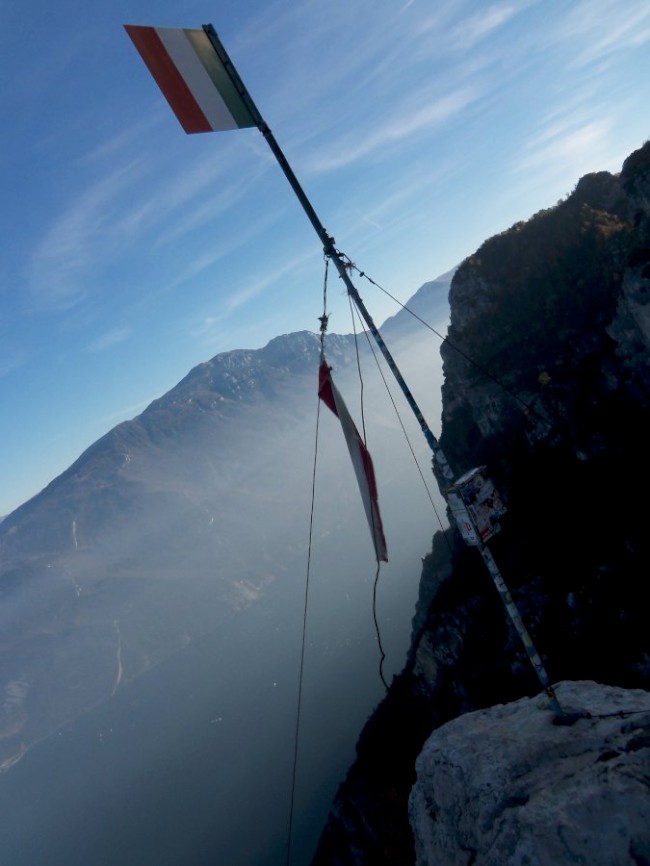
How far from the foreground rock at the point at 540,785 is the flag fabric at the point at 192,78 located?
44.0 feet

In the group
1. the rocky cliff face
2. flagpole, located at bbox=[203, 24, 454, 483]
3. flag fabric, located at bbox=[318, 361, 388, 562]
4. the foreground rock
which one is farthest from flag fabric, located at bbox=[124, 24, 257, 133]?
the rocky cliff face

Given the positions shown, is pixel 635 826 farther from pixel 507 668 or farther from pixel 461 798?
pixel 507 668

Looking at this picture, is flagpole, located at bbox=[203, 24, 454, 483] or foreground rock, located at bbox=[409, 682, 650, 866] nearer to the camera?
foreground rock, located at bbox=[409, 682, 650, 866]

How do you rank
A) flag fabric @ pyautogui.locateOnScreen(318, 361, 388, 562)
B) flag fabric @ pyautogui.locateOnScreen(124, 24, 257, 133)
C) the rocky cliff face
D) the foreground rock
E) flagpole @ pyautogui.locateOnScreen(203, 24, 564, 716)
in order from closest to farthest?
the foreground rock, flag fabric @ pyautogui.locateOnScreen(124, 24, 257, 133), flagpole @ pyautogui.locateOnScreen(203, 24, 564, 716), flag fabric @ pyautogui.locateOnScreen(318, 361, 388, 562), the rocky cliff face

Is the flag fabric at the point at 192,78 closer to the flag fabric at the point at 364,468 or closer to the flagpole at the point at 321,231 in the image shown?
the flagpole at the point at 321,231

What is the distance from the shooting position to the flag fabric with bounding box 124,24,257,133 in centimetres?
860

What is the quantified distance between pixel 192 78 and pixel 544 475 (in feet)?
115

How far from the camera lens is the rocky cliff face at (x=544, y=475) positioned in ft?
90.4

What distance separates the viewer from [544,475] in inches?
1400

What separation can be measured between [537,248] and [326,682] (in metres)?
134

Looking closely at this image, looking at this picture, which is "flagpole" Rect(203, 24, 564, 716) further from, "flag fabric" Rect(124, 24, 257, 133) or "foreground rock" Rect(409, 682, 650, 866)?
"foreground rock" Rect(409, 682, 650, 866)

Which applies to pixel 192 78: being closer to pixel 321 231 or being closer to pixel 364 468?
pixel 321 231

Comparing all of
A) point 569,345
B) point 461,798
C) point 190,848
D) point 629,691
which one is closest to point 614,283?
point 569,345

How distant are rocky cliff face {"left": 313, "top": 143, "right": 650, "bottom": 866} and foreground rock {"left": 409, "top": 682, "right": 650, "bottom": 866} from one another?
65.3 feet
